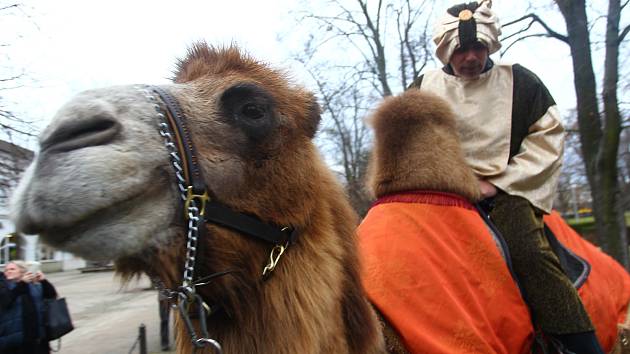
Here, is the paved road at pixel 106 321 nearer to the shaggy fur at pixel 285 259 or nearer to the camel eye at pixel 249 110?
the shaggy fur at pixel 285 259

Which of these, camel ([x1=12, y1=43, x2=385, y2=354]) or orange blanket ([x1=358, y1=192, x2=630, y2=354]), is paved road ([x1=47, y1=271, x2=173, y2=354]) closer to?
orange blanket ([x1=358, y1=192, x2=630, y2=354])

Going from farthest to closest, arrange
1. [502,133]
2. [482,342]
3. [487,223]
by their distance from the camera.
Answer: [502,133] → [487,223] → [482,342]

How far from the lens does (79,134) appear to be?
5.13 feet

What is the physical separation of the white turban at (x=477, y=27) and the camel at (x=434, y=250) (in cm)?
48

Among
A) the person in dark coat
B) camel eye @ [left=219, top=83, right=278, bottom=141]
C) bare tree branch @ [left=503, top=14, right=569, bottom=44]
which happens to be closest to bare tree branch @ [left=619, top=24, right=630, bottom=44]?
bare tree branch @ [left=503, top=14, right=569, bottom=44]

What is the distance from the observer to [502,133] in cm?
309

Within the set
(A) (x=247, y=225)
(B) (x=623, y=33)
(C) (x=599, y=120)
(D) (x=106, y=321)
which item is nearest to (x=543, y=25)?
(B) (x=623, y=33)

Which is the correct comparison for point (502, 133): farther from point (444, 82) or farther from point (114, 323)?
point (114, 323)

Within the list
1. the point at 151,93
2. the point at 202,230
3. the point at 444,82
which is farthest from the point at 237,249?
the point at 444,82

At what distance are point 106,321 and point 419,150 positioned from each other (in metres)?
14.1

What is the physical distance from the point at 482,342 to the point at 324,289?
95 cm

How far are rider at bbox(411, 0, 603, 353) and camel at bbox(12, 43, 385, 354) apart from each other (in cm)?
108

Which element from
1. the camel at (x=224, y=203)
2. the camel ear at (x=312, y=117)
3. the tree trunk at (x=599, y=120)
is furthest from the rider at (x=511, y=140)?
the tree trunk at (x=599, y=120)

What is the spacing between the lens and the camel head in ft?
4.86
